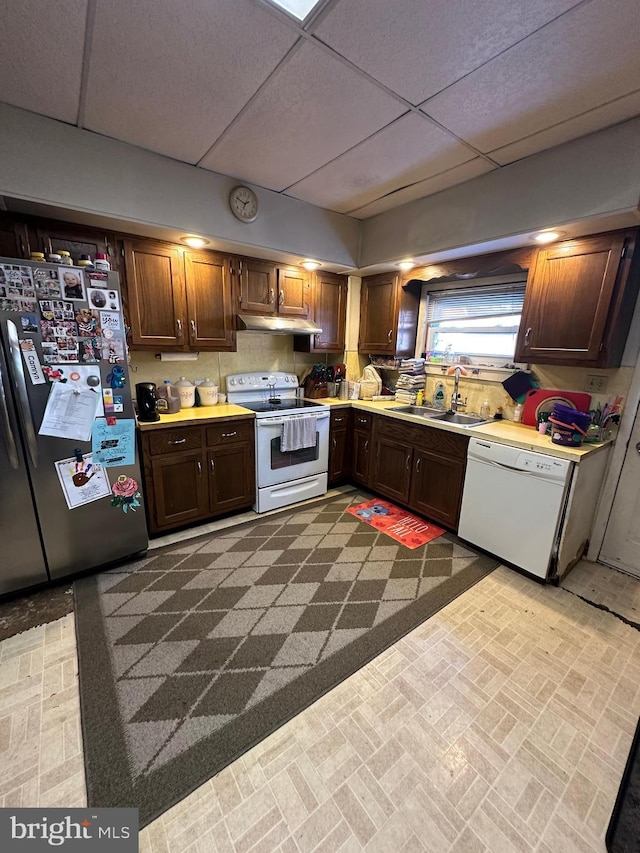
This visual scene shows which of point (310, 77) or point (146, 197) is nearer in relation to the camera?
point (310, 77)

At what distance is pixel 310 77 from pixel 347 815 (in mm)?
2894

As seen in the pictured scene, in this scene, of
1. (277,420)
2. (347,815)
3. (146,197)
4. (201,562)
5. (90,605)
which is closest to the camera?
(347,815)

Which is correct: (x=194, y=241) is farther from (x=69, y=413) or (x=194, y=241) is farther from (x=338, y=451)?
(x=338, y=451)

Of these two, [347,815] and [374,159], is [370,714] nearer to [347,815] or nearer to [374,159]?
[347,815]

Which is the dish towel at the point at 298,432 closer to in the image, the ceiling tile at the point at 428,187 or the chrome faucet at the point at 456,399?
the chrome faucet at the point at 456,399

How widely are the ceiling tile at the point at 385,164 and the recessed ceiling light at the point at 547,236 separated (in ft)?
2.17

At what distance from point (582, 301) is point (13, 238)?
11.5ft

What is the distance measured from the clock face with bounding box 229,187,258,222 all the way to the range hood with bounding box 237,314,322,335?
732mm

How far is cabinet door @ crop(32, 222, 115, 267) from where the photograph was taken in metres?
2.12

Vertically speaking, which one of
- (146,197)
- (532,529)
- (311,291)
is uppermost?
(146,197)

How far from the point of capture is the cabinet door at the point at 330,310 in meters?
3.46

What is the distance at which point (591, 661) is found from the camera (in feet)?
5.66

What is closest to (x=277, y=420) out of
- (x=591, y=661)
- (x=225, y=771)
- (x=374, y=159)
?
(x=374, y=159)

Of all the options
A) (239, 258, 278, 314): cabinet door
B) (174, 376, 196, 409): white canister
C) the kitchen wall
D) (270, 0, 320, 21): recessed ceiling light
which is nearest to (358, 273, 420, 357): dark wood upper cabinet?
the kitchen wall
